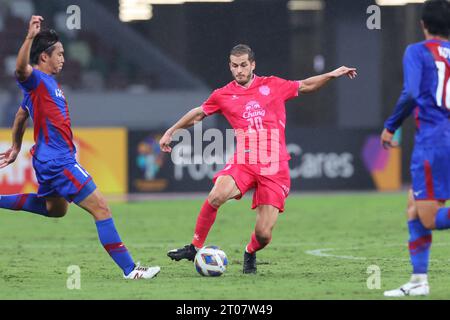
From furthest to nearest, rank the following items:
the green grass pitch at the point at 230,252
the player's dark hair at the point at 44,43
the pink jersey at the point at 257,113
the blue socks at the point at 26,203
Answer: the pink jersey at the point at 257,113
the blue socks at the point at 26,203
the player's dark hair at the point at 44,43
the green grass pitch at the point at 230,252

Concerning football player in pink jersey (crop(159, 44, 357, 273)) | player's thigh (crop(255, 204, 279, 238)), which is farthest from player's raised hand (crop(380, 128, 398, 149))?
player's thigh (crop(255, 204, 279, 238))

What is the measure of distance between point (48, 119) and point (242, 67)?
181 cm

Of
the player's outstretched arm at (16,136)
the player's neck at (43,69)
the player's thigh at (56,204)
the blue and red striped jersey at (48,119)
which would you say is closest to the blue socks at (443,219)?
the blue and red striped jersey at (48,119)

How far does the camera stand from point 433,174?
695cm

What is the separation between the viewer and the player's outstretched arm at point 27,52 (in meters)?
7.53

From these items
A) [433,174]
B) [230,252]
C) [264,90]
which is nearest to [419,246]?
[433,174]

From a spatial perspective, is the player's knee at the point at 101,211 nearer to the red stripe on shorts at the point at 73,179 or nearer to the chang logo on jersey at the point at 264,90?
the red stripe on shorts at the point at 73,179

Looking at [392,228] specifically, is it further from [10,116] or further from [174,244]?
[10,116]

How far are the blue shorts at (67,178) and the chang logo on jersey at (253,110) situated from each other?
5.40 ft

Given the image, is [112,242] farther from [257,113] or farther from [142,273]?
[257,113]

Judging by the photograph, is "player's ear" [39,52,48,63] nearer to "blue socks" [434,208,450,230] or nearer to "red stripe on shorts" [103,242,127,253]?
"red stripe on shorts" [103,242,127,253]

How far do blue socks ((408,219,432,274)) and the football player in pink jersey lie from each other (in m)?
2.03
